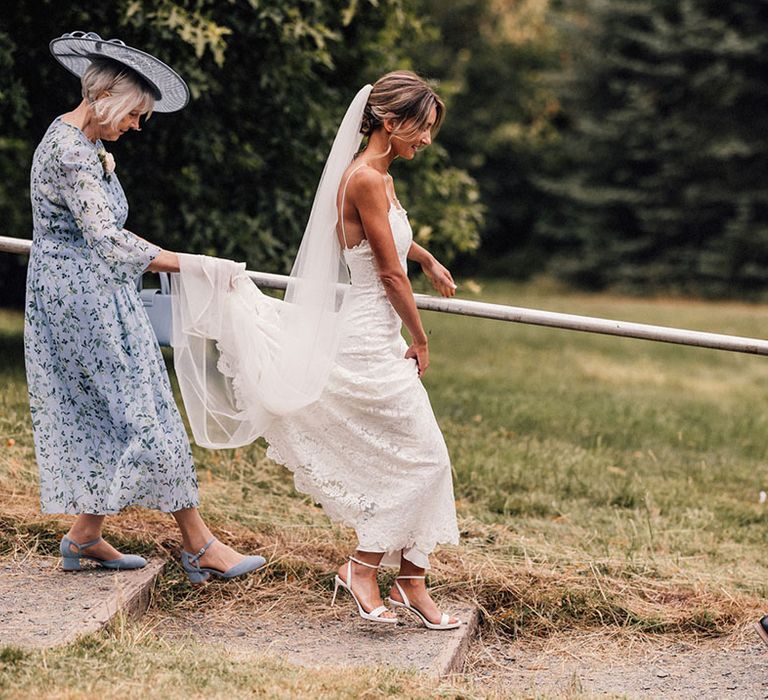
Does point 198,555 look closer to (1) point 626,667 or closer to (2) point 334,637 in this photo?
(2) point 334,637

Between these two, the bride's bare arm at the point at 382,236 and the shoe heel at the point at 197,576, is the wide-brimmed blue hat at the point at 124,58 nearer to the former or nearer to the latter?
the bride's bare arm at the point at 382,236

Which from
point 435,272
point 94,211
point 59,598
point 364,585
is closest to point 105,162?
point 94,211

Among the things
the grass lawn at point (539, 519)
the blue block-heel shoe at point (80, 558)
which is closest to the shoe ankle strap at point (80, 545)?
the blue block-heel shoe at point (80, 558)

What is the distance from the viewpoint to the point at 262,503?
5441 millimetres

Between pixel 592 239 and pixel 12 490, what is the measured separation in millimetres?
23377

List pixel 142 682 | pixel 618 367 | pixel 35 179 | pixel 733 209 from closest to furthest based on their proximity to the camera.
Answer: pixel 142 682 → pixel 35 179 → pixel 618 367 → pixel 733 209

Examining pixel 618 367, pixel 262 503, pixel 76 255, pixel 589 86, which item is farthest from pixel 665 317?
pixel 76 255

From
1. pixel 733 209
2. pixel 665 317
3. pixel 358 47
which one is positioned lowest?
pixel 665 317

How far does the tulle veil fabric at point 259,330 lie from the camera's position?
13.2ft

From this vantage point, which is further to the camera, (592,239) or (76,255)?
(592,239)

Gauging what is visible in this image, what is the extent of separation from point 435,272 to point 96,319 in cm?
126

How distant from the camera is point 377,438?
13.2 feet

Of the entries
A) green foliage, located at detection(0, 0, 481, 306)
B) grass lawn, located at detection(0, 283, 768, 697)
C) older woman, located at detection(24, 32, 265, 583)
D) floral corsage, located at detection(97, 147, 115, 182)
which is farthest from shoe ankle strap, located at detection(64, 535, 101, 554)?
green foliage, located at detection(0, 0, 481, 306)

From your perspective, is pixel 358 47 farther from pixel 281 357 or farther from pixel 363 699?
pixel 363 699
